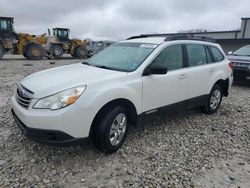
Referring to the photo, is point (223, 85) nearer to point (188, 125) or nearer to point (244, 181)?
point (188, 125)

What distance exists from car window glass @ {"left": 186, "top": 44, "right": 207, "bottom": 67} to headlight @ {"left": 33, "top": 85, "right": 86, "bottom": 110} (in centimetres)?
254

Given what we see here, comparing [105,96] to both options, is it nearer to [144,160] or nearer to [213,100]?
[144,160]

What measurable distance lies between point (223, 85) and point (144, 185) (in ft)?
12.1

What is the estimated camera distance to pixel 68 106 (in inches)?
102

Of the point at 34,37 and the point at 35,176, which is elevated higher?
the point at 34,37

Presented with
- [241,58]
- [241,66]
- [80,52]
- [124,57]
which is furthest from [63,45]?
[124,57]

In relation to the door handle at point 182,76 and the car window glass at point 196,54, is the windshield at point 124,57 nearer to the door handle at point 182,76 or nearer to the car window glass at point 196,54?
the door handle at point 182,76

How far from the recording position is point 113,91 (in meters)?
2.90

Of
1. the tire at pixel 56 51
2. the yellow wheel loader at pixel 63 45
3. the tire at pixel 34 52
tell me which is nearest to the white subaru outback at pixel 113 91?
the tire at pixel 34 52

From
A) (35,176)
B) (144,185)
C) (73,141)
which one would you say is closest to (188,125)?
(144,185)

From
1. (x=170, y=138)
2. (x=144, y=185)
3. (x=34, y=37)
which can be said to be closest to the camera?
(x=144, y=185)

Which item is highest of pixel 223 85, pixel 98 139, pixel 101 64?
pixel 101 64

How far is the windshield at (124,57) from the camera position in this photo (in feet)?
11.3

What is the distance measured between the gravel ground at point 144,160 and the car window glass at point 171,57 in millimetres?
1206
